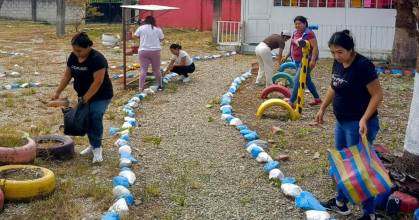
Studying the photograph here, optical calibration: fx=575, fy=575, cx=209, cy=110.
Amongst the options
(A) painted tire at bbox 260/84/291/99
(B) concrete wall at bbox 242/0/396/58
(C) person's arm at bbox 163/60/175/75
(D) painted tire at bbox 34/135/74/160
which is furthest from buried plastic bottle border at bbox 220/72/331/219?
(B) concrete wall at bbox 242/0/396/58

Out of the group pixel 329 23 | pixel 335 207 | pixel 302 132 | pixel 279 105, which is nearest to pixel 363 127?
pixel 335 207

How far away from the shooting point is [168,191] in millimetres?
5574

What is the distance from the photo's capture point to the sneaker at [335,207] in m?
5.00

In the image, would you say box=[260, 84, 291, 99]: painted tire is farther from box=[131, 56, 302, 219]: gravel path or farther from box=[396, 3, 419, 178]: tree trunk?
box=[396, 3, 419, 178]: tree trunk

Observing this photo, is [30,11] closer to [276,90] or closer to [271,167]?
[276,90]

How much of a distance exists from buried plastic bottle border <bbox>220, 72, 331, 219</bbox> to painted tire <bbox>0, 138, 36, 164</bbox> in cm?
248

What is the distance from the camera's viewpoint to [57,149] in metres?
6.39

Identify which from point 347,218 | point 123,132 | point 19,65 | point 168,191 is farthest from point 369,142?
point 19,65

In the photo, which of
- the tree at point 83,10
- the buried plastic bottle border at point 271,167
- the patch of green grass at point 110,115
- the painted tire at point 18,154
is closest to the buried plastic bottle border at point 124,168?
the patch of green grass at point 110,115

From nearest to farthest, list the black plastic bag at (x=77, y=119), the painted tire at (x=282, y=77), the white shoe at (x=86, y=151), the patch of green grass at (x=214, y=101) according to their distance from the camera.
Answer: the black plastic bag at (x=77, y=119), the white shoe at (x=86, y=151), the patch of green grass at (x=214, y=101), the painted tire at (x=282, y=77)

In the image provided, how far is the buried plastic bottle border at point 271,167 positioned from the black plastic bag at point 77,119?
1.98 meters

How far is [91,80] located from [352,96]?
2912 millimetres

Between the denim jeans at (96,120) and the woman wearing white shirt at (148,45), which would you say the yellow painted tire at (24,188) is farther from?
the woman wearing white shirt at (148,45)

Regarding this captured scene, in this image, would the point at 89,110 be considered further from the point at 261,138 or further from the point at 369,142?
the point at 369,142
